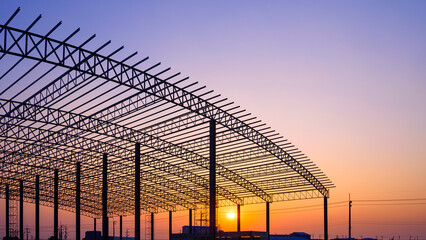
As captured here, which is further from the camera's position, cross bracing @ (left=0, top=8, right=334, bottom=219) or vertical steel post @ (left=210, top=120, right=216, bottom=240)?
vertical steel post @ (left=210, top=120, right=216, bottom=240)

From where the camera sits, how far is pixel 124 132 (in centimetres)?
4409

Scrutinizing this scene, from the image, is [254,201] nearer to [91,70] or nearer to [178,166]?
[178,166]

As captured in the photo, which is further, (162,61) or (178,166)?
(178,166)

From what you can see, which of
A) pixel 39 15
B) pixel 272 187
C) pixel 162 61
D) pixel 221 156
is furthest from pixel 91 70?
pixel 272 187

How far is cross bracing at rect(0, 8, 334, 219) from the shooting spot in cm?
2780

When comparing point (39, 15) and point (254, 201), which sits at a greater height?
point (39, 15)

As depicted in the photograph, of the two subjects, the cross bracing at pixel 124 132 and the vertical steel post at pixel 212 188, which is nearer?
the cross bracing at pixel 124 132

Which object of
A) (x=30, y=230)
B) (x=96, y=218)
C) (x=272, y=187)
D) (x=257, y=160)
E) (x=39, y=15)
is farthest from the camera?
(x=30, y=230)

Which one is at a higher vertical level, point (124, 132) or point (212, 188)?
point (124, 132)

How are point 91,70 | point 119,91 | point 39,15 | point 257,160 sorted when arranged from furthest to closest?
point 257,160 < point 119,91 < point 91,70 < point 39,15

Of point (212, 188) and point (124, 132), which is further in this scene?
point (124, 132)

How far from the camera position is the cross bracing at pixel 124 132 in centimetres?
2780

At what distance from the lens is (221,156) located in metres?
51.4

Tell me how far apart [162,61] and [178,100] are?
19.4 feet
